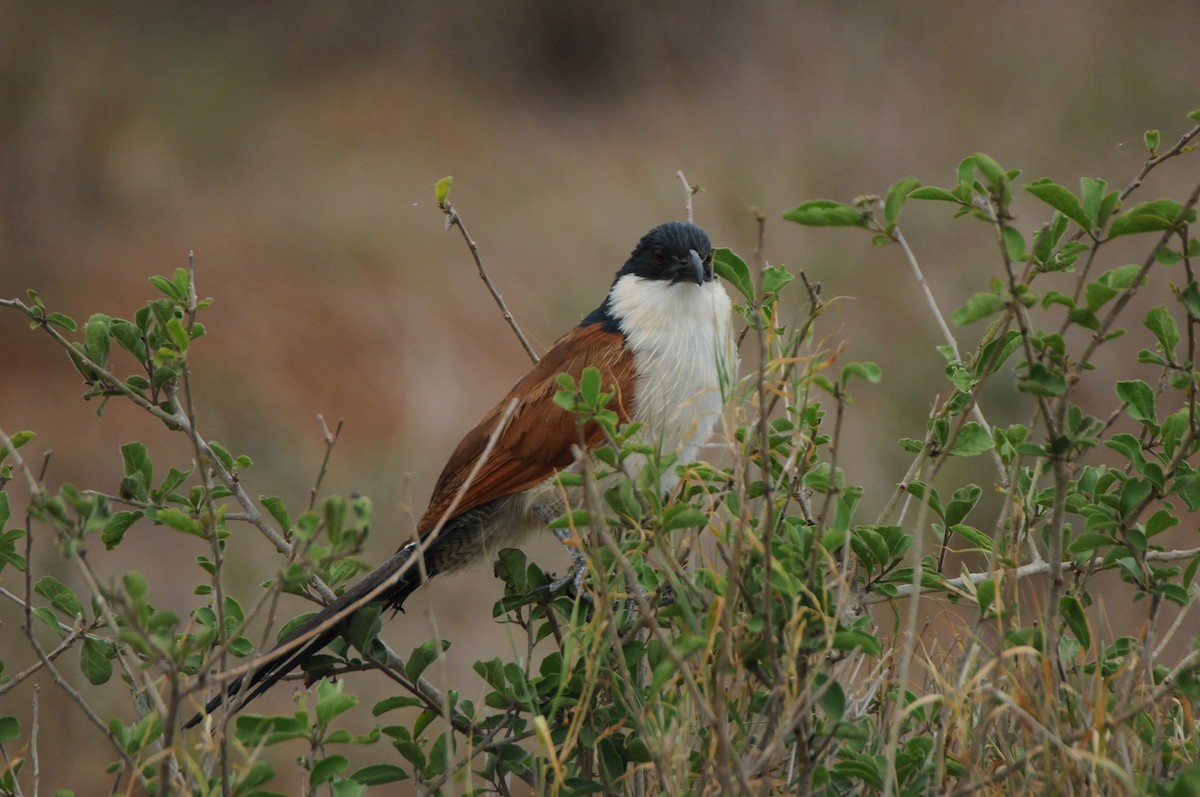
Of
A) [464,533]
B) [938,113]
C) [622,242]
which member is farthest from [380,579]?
[938,113]

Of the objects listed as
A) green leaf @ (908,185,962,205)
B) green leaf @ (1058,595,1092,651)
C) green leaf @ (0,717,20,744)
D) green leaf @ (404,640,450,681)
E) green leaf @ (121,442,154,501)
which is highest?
green leaf @ (121,442,154,501)

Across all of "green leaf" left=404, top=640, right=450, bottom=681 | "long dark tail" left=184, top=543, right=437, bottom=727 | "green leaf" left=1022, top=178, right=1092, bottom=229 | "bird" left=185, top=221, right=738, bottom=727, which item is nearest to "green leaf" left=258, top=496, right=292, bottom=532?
"long dark tail" left=184, top=543, right=437, bottom=727

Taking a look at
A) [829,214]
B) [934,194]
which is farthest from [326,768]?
[934,194]

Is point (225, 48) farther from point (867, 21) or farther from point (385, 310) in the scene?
point (867, 21)

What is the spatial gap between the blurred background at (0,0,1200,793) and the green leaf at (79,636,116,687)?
11.1 ft

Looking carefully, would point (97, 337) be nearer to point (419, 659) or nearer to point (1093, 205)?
point (419, 659)

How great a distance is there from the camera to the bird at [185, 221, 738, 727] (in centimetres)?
190

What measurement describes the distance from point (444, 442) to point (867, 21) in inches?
151

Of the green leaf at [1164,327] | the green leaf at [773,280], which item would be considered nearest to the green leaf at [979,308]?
the green leaf at [1164,327]

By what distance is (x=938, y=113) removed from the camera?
681 cm

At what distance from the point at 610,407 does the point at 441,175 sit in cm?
453

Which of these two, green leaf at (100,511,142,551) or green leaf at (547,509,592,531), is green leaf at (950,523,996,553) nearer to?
green leaf at (547,509,592,531)

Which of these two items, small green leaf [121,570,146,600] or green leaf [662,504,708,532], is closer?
small green leaf [121,570,146,600]

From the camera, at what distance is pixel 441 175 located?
6133mm
